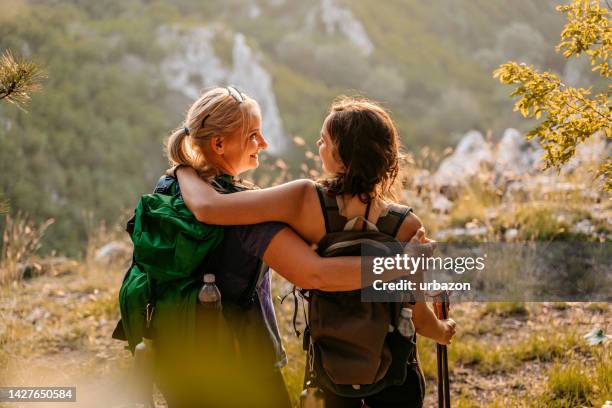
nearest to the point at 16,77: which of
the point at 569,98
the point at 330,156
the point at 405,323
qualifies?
the point at 330,156

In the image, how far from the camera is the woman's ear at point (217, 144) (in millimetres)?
2230

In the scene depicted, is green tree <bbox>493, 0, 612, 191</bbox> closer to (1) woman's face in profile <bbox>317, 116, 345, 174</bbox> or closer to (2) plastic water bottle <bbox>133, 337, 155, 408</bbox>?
(1) woman's face in profile <bbox>317, 116, 345, 174</bbox>

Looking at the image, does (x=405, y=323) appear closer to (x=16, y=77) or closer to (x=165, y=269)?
(x=165, y=269)

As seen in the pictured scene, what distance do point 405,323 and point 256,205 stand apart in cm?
56

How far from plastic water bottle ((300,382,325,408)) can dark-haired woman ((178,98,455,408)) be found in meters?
0.04

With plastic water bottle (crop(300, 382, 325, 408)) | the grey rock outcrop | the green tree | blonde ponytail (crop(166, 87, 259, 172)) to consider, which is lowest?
plastic water bottle (crop(300, 382, 325, 408))

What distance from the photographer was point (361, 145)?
202 centimetres

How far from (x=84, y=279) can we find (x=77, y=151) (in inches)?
408

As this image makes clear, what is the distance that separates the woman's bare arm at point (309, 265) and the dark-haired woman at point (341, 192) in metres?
0.03

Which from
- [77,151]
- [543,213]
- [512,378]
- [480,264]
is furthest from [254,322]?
[77,151]

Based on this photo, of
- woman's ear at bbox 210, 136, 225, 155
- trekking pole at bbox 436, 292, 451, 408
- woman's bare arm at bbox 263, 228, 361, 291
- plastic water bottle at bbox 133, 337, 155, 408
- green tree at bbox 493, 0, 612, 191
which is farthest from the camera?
green tree at bbox 493, 0, 612, 191

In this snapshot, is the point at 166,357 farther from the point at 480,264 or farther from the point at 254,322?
the point at 480,264

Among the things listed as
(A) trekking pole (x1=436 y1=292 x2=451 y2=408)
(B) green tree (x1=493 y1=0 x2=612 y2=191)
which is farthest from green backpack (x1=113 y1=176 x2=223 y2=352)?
(B) green tree (x1=493 y1=0 x2=612 y2=191)

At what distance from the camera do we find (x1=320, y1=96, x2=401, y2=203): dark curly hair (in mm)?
2014
